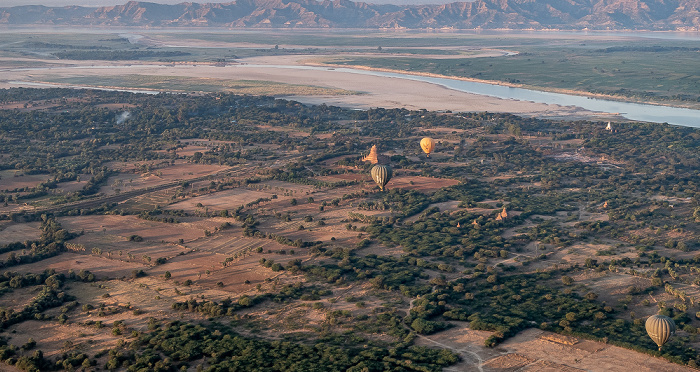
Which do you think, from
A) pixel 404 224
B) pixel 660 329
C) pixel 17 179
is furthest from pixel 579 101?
pixel 660 329

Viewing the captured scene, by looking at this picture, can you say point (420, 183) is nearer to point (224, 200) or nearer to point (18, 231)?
point (224, 200)

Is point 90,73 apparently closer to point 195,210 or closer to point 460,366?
point 195,210

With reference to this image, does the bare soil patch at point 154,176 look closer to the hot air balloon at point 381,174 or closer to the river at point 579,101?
the hot air balloon at point 381,174

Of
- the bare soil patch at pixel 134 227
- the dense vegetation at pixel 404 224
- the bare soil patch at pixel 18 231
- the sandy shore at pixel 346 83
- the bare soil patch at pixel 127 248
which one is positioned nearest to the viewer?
the dense vegetation at pixel 404 224

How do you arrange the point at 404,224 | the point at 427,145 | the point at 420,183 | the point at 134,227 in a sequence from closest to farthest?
the point at 134,227 < the point at 404,224 < the point at 420,183 < the point at 427,145

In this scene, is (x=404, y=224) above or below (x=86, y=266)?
above

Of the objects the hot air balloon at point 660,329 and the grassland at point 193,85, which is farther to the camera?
the grassland at point 193,85

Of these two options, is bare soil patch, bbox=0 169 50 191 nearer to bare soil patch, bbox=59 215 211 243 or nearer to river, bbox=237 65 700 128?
bare soil patch, bbox=59 215 211 243

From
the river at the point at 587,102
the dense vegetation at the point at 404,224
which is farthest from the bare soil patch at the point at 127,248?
the river at the point at 587,102
